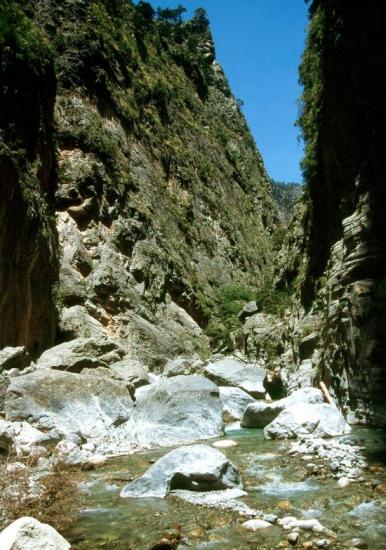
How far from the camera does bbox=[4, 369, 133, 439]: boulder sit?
25.7 feet

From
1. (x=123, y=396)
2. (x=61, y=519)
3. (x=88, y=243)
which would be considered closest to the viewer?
(x=61, y=519)

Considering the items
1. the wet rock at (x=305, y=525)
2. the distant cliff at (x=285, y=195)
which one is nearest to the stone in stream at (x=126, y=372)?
the wet rock at (x=305, y=525)

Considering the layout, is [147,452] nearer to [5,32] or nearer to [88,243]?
[5,32]

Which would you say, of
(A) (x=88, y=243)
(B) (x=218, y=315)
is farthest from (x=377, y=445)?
(B) (x=218, y=315)

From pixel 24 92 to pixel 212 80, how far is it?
112 ft

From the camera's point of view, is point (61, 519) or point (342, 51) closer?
point (61, 519)

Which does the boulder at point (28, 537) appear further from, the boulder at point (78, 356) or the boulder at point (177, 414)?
the boulder at point (78, 356)

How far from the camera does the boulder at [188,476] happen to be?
5078 millimetres

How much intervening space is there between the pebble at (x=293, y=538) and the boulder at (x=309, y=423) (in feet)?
12.5

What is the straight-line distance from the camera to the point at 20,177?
1176cm

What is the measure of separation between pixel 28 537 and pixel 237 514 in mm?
1911

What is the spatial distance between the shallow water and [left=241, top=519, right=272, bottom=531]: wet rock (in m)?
0.06

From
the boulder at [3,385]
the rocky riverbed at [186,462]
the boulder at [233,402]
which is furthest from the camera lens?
the boulder at [233,402]

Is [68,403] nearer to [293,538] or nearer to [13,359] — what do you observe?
[13,359]
